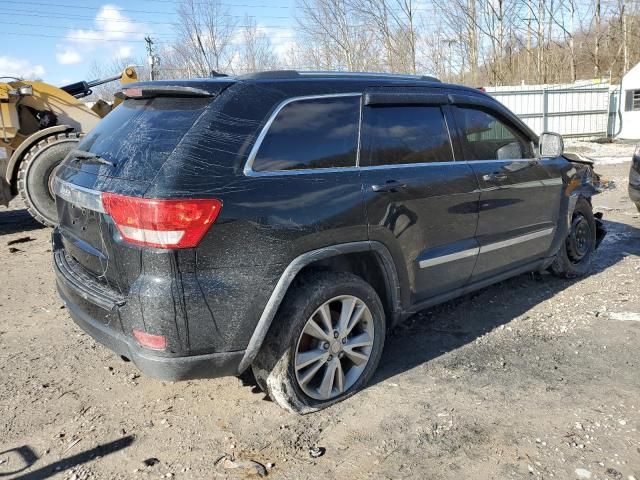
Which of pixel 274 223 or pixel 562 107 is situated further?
pixel 562 107

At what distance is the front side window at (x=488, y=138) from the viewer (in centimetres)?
399

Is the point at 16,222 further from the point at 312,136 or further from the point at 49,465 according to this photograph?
the point at 312,136

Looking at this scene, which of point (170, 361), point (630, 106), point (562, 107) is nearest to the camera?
point (170, 361)

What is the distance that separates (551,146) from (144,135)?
3380 millimetres

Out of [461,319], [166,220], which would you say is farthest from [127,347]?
[461,319]

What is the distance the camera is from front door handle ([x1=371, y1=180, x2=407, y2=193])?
3211mm

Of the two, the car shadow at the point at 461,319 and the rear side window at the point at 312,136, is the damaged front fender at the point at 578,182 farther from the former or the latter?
the rear side window at the point at 312,136

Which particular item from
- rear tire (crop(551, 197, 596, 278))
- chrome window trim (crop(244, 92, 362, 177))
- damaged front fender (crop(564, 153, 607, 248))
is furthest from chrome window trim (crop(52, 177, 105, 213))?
rear tire (crop(551, 197, 596, 278))

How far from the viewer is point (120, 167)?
110 inches

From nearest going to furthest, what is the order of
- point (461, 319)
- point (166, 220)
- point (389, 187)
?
1. point (166, 220)
2. point (389, 187)
3. point (461, 319)

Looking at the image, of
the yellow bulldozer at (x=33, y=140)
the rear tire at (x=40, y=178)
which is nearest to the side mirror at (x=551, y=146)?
the yellow bulldozer at (x=33, y=140)

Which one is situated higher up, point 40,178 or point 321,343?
point 40,178

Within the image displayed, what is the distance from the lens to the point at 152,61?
32844 mm

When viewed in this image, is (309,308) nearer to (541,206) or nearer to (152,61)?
(541,206)
